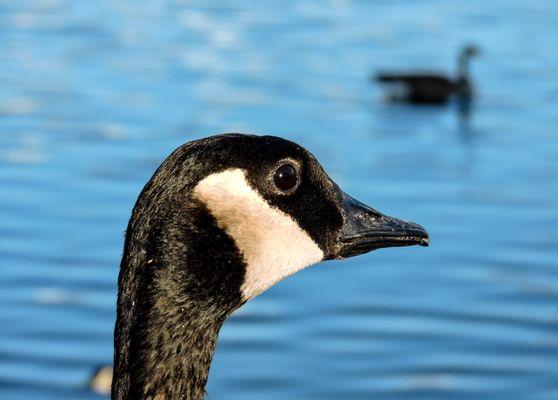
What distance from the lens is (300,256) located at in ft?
16.3

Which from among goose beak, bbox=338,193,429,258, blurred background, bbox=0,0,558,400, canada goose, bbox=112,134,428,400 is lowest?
canada goose, bbox=112,134,428,400

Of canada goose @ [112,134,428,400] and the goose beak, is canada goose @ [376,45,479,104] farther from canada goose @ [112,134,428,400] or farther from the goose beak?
canada goose @ [112,134,428,400]

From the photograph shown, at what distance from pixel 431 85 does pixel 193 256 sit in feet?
55.1

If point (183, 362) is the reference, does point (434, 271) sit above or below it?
above

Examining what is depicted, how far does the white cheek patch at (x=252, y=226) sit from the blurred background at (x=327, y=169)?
475 cm

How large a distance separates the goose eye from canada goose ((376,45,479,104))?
15.6 m

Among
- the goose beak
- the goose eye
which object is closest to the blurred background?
the goose beak

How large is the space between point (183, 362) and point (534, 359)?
636 cm

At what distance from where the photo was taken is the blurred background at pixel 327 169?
1039 cm

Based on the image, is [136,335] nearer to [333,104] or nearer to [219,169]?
[219,169]

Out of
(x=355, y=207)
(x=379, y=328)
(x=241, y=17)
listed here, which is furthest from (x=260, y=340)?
(x=241, y=17)

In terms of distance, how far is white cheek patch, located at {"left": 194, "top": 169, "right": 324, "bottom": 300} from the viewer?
4637 mm

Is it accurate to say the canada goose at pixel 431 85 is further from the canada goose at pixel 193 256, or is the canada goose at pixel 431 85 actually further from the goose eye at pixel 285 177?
the canada goose at pixel 193 256

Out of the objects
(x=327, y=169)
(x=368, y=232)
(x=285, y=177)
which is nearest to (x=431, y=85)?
(x=327, y=169)
